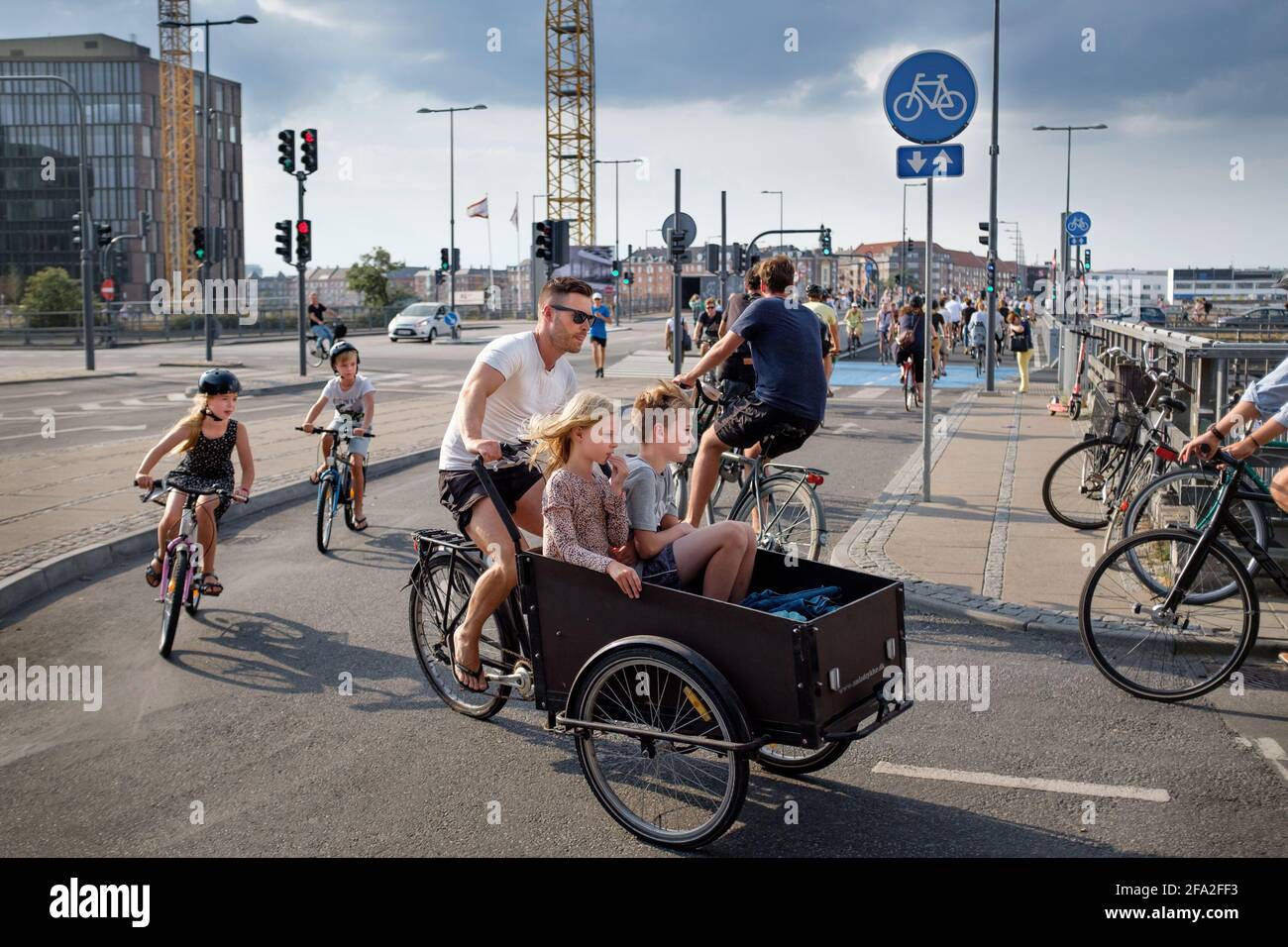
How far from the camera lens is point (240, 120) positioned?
107750mm

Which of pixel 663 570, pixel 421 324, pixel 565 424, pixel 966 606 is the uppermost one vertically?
pixel 421 324

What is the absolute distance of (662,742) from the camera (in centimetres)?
409

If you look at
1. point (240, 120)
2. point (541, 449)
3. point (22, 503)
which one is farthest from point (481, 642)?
point (240, 120)

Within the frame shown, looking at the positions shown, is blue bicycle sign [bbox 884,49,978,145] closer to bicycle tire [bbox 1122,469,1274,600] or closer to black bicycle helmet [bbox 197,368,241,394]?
bicycle tire [bbox 1122,469,1274,600]

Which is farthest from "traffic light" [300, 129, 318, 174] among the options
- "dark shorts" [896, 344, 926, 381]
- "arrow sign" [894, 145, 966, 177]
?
"arrow sign" [894, 145, 966, 177]

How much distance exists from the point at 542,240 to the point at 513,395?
20.1 m

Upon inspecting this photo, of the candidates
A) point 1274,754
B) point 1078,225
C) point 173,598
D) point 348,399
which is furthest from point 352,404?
point 1078,225

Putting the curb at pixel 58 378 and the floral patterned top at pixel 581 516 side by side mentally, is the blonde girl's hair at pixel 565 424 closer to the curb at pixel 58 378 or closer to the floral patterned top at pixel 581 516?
the floral patterned top at pixel 581 516

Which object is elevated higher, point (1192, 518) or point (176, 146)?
point (176, 146)

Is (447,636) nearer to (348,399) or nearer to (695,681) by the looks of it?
(695,681)

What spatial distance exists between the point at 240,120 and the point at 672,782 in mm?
113365

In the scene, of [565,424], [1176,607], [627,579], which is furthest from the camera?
[1176,607]

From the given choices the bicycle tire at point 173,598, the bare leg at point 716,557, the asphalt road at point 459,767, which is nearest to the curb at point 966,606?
the asphalt road at point 459,767

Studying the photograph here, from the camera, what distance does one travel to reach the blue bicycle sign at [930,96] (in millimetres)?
9188
